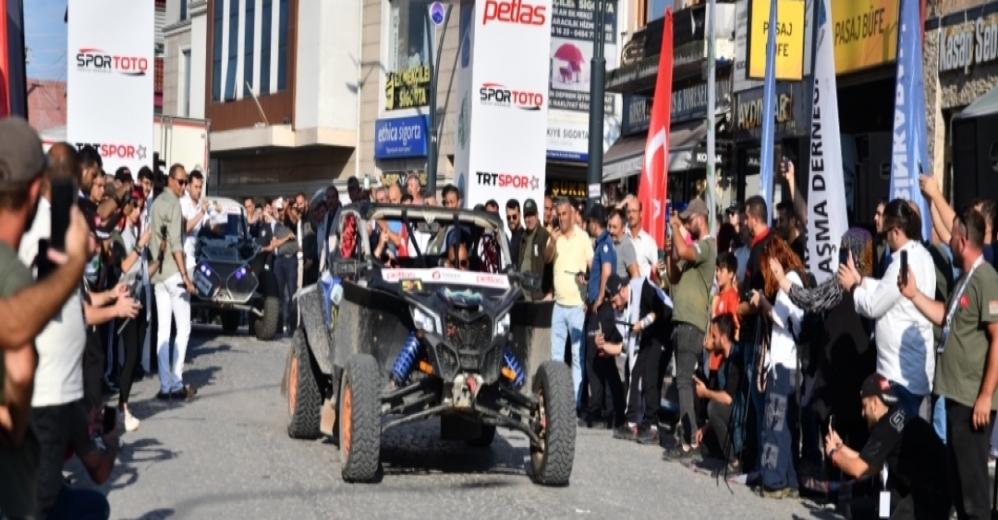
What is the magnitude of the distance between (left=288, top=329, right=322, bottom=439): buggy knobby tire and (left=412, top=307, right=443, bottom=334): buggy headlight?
6.43ft

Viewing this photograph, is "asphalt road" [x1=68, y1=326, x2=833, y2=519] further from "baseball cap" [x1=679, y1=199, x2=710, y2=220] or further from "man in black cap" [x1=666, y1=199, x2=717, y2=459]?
"baseball cap" [x1=679, y1=199, x2=710, y2=220]

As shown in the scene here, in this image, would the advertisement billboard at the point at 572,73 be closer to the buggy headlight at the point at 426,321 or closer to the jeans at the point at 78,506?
the buggy headlight at the point at 426,321

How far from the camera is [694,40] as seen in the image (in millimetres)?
27594

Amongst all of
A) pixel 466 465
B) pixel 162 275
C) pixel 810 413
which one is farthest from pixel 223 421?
pixel 810 413

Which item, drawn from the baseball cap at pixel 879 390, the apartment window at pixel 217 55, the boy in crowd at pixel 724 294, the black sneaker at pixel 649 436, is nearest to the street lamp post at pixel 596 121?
the black sneaker at pixel 649 436

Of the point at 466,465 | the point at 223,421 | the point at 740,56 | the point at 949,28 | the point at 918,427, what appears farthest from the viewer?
the point at 740,56

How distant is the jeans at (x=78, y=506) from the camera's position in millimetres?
5906

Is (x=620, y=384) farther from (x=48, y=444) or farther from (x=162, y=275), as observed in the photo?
(x=48, y=444)

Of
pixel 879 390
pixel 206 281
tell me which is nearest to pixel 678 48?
pixel 206 281

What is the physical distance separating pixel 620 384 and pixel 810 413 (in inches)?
133

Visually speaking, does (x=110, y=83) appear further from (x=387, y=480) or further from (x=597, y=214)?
(x=387, y=480)

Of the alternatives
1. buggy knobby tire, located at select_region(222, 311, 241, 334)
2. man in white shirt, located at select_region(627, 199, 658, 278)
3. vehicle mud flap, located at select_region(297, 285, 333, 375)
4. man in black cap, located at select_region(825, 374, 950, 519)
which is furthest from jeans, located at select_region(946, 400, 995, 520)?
buggy knobby tire, located at select_region(222, 311, 241, 334)

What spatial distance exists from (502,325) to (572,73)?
96.3 feet

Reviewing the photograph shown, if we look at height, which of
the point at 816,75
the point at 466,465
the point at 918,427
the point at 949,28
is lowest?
the point at 466,465
